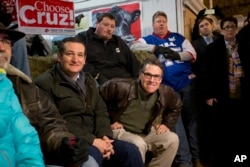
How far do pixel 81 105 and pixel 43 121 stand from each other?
51 centimetres

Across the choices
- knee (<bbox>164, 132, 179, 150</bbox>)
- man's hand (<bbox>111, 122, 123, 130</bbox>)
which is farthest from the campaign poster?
knee (<bbox>164, 132, 179, 150</bbox>)

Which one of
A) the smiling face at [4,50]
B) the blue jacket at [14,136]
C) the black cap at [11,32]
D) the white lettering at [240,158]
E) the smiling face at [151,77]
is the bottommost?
the white lettering at [240,158]

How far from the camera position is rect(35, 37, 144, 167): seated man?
220 cm

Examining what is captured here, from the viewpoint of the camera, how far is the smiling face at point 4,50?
1663mm

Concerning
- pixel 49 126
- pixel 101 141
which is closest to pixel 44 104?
pixel 49 126

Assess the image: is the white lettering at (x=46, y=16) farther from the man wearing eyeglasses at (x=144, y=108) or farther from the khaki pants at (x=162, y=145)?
the khaki pants at (x=162, y=145)

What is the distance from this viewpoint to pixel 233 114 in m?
3.23

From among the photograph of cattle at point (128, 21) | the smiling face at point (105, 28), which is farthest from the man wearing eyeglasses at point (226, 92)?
the photograph of cattle at point (128, 21)

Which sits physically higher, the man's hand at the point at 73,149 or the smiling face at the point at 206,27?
the smiling face at the point at 206,27

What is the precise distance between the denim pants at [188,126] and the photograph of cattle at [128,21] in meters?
1.21

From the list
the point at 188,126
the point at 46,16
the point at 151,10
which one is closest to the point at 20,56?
the point at 46,16

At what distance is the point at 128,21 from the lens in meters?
4.41

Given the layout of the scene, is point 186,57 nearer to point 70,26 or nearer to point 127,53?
point 127,53

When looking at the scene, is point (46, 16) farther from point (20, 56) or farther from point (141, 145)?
point (141, 145)
